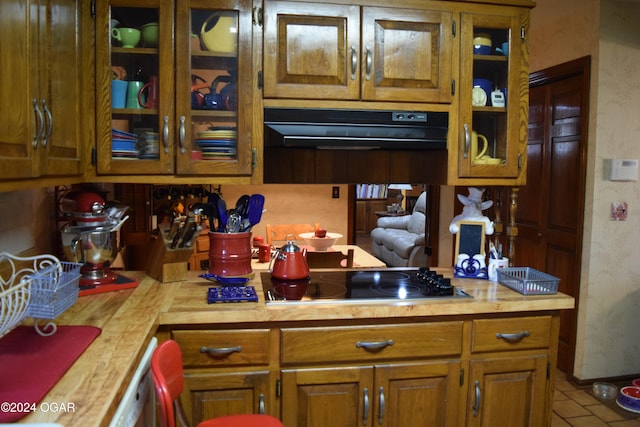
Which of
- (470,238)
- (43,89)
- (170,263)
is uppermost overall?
(43,89)

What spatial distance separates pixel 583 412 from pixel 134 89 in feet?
9.90

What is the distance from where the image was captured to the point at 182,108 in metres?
2.07

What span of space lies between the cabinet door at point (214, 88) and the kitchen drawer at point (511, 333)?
1159 millimetres

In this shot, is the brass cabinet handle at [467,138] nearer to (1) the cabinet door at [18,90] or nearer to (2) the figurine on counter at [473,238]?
(2) the figurine on counter at [473,238]

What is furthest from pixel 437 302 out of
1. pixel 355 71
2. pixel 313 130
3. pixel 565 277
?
pixel 565 277

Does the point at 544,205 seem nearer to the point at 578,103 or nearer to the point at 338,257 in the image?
the point at 578,103

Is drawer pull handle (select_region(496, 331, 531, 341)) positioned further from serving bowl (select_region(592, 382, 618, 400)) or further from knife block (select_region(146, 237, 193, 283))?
serving bowl (select_region(592, 382, 618, 400))

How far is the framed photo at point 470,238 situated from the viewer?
2.38 metres

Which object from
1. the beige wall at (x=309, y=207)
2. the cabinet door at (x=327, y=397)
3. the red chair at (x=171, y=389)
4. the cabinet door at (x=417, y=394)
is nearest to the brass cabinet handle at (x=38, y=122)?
the red chair at (x=171, y=389)

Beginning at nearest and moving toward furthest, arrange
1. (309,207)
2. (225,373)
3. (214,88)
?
1. (225,373)
2. (214,88)
3. (309,207)

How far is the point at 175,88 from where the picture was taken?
2.06 metres

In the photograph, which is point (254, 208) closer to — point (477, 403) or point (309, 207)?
point (477, 403)

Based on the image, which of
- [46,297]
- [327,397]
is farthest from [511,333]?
[46,297]

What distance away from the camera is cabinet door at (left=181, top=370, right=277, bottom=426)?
6.00 ft
